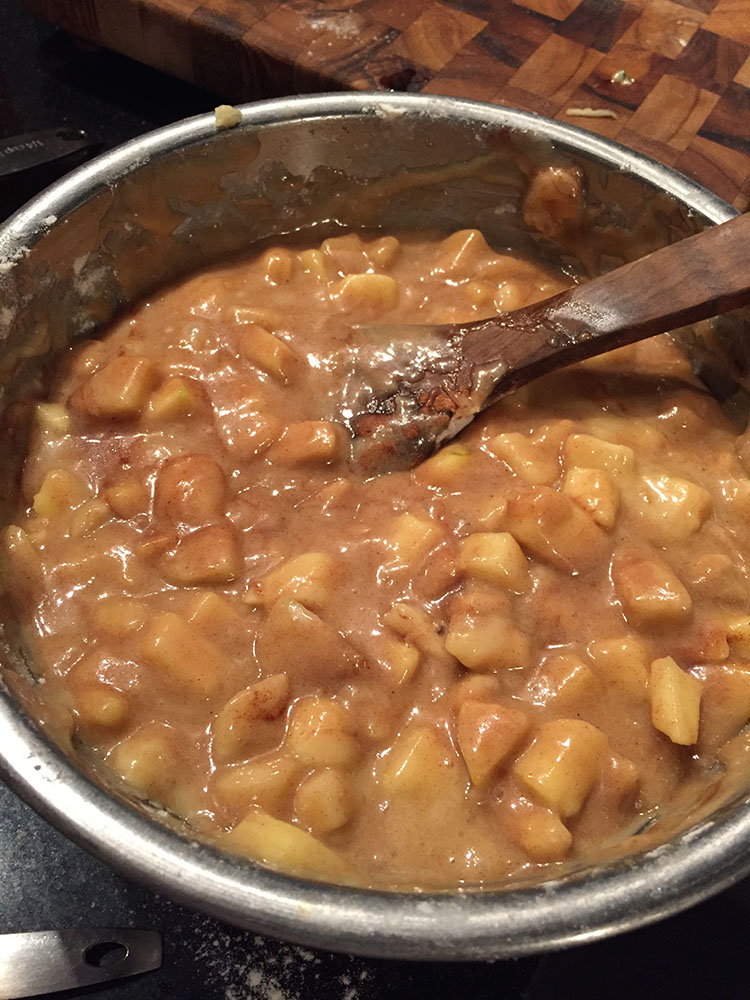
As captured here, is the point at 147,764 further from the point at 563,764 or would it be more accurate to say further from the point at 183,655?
the point at 563,764

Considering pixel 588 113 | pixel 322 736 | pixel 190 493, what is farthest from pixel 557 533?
pixel 588 113

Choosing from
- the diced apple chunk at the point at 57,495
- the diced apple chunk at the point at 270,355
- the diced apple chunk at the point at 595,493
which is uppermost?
the diced apple chunk at the point at 270,355

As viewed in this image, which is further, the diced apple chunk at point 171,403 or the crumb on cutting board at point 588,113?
the crumb on cutting board at point 588,113

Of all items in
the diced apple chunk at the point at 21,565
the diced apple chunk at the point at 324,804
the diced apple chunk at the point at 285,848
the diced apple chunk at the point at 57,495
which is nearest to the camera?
the diced apple chunk at the point at 285,848

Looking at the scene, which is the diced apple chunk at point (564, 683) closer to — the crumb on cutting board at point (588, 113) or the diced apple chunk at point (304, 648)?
the diced apple chunk at point (304, 648)

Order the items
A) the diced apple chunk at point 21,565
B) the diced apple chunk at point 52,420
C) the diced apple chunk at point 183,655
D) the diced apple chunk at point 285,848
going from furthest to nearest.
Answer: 1. the diced apple chunk at point 52,420
2. the diced apple chunk at point 21,565
3. the diced apple chunk at point 183,655
4. the diced apple chunk at point 285,848

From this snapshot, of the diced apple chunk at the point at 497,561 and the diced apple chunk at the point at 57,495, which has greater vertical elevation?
the diced apple chunk at the point at 57,495

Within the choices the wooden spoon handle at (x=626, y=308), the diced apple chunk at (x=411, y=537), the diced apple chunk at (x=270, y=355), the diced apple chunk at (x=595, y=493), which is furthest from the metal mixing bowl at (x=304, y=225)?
the diced apple chunk at (x=411, y=537)
